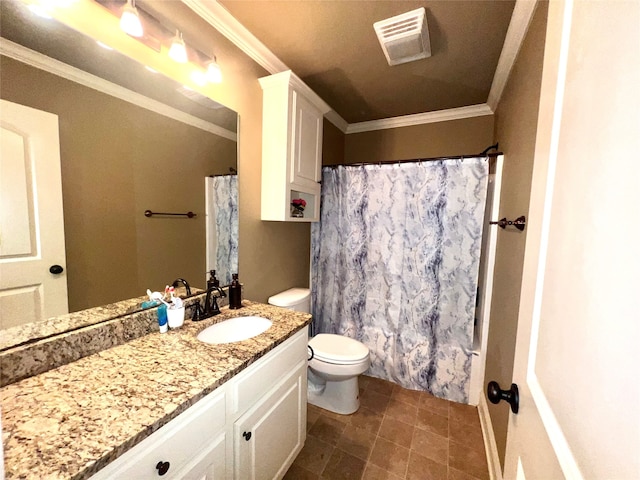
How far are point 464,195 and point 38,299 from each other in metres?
2.31

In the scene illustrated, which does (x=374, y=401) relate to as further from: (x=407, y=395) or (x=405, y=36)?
(x=405, y=36)

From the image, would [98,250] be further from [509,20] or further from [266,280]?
[509,20]

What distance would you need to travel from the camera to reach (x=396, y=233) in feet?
6.98

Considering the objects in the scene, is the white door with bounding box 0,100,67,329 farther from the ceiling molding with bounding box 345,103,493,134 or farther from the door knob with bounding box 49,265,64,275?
the ceiling molding with bounding box 345,103,493,134

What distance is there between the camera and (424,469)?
4.81 feet

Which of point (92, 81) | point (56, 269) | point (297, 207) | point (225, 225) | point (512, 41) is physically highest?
point (512, 41)

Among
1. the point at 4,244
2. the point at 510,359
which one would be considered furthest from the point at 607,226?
the point at 4,244

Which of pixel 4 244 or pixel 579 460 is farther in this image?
pixel 4 244

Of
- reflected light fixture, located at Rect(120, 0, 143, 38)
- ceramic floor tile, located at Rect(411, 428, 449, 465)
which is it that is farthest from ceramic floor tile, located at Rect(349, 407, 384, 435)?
reflected light fixture, located at Rect(120, 0, 143, 38)

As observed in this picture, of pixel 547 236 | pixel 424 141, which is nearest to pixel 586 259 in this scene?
pixel 547 236

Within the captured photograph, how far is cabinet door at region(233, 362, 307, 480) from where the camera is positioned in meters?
1.00

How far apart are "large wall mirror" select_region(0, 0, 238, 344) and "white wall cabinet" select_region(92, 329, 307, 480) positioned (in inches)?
24.3

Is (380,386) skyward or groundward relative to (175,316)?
groundward

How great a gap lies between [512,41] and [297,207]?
1634 millimetres
